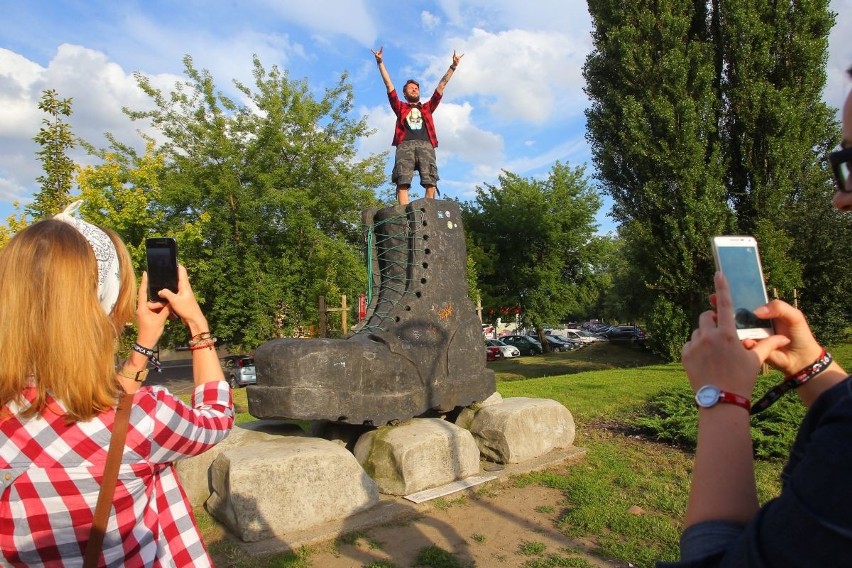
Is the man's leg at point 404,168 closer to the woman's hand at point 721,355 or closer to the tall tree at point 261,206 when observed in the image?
the woman's hand at point 721,355

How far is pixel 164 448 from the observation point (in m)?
1.57

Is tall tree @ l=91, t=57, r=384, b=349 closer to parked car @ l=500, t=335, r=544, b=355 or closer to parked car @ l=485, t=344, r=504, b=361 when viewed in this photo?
parked car @ l=485, t=344, r=504, b=361

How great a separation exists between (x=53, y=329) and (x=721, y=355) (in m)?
1.56

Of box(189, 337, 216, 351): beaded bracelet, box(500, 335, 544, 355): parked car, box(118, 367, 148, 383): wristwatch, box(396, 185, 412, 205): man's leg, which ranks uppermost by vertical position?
box(396, 185, 412, 205): man's leg

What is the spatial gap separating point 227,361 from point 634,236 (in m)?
14.9

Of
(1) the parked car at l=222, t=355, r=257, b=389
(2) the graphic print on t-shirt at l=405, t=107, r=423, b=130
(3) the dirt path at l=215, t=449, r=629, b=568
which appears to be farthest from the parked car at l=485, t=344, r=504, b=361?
(3) the dirt path at l=215, t=449, r=629, b=568

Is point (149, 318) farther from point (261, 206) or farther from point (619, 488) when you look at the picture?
point (261, 206)

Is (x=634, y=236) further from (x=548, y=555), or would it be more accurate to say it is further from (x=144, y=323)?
(x=144, y=323)

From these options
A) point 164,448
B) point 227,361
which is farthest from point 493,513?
point 227,361

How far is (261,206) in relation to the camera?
17.3m

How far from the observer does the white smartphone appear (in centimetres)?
138

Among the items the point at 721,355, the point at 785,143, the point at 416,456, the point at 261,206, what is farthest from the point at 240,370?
the point at 721,355

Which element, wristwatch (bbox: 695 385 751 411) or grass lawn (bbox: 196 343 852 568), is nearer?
wristwatch (bbox: 695 385 751 411)

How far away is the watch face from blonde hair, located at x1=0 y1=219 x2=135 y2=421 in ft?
4.59
